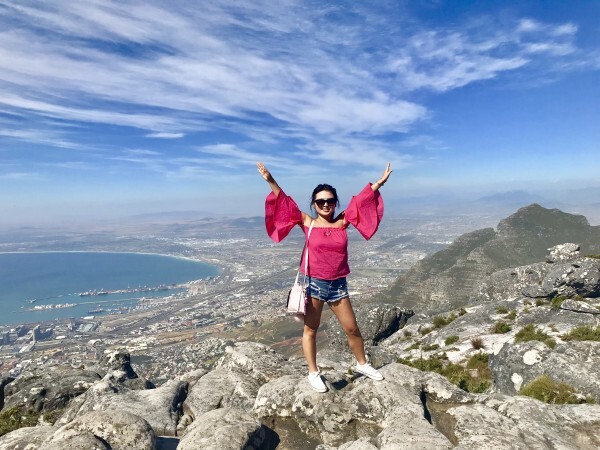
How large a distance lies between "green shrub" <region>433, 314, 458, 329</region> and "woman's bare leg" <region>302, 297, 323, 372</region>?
22293 millimetres

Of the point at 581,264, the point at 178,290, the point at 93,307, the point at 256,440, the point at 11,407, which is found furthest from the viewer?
the point at 178,290

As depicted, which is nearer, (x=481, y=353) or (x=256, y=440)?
(x=256, y=440)

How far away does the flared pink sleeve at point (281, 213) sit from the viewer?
7.77 m

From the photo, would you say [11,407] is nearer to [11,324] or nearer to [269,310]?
[269,310]

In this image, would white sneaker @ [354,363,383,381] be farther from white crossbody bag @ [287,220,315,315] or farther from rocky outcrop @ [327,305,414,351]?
rocky outcrop @ [327,305,414,351]

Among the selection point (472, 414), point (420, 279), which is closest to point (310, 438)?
point (472, 414)

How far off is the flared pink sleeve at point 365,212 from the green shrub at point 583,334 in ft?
50.0

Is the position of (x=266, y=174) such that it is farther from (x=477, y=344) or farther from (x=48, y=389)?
(x=477, y=344)

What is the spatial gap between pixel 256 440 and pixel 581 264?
31.0 m

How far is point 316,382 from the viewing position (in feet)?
25.7

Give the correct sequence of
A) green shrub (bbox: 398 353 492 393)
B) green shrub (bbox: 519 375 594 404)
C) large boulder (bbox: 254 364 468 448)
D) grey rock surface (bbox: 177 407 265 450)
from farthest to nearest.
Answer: green shrub (bbox: 398 353 492 393) → green shrub (bbox: 519 375 594 404) → large boulder (bbox: 254 364 468 448) → grey rock surface (bbox: 177 407 265 450)

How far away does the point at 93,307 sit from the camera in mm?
168375

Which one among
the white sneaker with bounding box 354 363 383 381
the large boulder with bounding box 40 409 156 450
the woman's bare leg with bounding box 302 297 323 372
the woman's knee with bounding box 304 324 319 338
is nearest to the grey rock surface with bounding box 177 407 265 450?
the large boulder with bounding box 40 409 156 450

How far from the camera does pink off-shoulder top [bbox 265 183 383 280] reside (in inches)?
298
